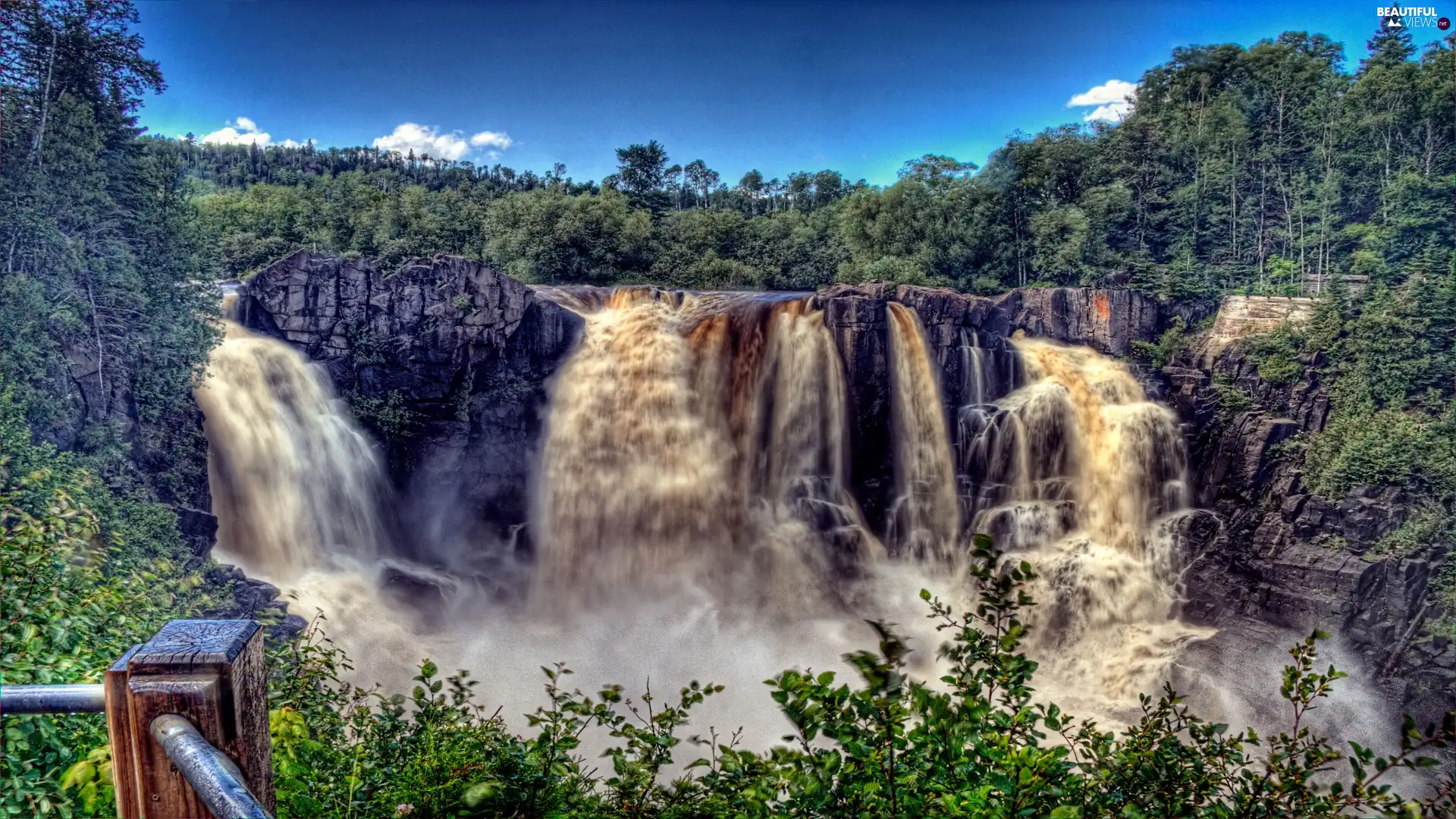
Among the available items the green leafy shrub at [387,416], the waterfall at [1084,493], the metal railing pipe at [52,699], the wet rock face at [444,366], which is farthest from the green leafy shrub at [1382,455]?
the metal railing pipe at [52,699]

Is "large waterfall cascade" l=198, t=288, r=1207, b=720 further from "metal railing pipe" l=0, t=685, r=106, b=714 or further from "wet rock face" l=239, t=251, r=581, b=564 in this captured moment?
"metal railing pipe" l=0, t=685, r=106, b=714

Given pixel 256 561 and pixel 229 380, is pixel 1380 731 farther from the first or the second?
pixel 229 380

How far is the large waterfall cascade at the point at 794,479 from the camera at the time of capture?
900cm

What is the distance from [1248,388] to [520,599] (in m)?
10.8

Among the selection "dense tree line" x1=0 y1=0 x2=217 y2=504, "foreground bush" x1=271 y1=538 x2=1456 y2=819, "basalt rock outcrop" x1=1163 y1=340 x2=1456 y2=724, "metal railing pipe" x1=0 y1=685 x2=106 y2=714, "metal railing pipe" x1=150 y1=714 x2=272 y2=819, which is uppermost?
"dense tree line" x1=0 y1=0 x2=217 y2=504

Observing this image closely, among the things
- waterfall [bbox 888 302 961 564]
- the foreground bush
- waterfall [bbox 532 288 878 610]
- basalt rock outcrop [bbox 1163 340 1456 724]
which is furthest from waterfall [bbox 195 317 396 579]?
basalt rock outcrop [bbox 1163 340 1456 724]

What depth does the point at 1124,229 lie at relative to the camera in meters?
12.4

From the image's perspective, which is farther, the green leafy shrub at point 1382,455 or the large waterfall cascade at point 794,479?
the green leafy shrub at point 1382,455

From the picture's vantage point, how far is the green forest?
1845 mm

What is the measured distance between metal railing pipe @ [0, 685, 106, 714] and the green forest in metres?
0.58

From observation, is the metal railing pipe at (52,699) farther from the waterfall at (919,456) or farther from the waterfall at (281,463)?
the waterfall at (919,456)

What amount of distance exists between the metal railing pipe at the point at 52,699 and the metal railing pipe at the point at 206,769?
13 centimetres
